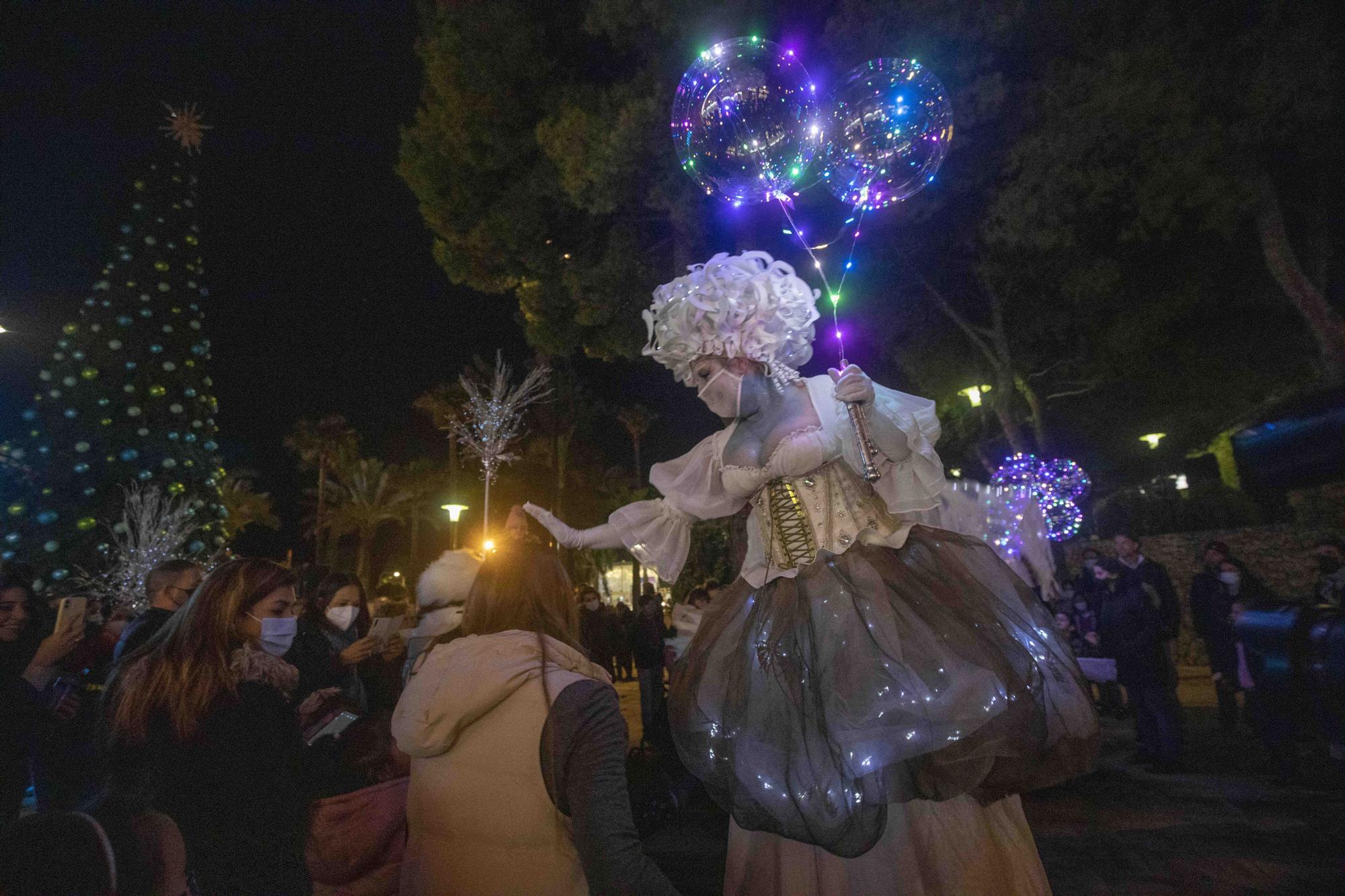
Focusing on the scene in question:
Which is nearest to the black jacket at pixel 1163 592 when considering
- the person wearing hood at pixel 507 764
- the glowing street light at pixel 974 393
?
the person wearing hood at pixel 507 764

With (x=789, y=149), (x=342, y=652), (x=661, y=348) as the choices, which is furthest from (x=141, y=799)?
(x=789, y=149)

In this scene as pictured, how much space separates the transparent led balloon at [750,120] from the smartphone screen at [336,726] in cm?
265

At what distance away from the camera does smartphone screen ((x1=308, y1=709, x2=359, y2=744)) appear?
2275 mm

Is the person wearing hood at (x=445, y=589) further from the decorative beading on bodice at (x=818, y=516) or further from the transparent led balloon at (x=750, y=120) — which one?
the transparent led balloon at (x=750, y=120)

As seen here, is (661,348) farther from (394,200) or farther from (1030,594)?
(394,200)

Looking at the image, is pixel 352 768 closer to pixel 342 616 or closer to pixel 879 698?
pixel 879 698

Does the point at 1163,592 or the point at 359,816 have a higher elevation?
the point at 1163,592

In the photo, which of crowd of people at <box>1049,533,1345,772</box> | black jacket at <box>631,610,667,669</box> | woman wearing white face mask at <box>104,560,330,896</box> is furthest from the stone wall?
woman wearing white face mask at <box>104,560,330,896</box>

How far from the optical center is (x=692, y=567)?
19.0 meters

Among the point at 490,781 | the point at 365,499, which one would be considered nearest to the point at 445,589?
the point at 490,781

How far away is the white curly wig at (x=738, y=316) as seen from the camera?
243cm

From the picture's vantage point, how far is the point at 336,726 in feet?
7.55

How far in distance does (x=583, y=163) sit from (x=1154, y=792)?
812 cm

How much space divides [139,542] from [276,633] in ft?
32.6
